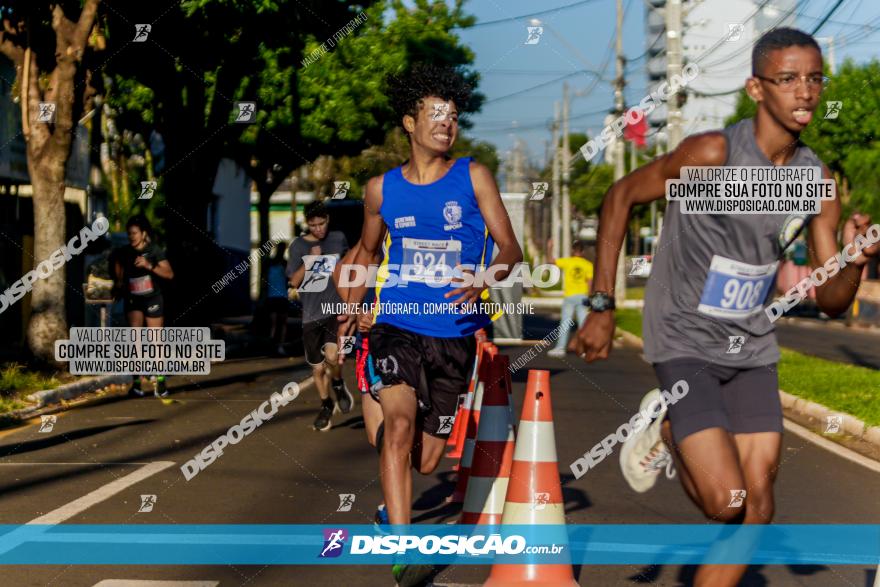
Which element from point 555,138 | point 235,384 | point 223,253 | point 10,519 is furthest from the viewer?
point 555,138

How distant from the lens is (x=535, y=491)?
5578mm

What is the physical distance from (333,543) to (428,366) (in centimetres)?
125

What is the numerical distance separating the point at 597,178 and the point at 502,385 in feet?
357

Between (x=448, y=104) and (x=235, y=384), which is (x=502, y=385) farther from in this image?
(x=235, y=384)

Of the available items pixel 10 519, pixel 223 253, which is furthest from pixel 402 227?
pixel 223 253

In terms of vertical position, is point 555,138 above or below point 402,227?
above

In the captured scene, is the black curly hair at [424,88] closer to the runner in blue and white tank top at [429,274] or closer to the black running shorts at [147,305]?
the runner in blue and white tank top at [429,274]

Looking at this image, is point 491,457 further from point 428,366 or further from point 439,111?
point 439,111

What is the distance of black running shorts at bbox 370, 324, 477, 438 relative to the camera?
5711mm

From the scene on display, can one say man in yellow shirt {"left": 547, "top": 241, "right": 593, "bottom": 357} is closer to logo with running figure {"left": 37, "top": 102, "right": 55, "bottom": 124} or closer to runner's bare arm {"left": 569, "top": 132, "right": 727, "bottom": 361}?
logo with running figure {"left": 37, "top": 102, "right": 55, "bottom": 124}

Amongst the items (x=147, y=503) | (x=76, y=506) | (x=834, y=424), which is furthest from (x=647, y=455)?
(x=834, y=424)

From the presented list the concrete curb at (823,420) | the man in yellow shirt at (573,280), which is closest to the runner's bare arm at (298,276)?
the concrete curb at (823,420)

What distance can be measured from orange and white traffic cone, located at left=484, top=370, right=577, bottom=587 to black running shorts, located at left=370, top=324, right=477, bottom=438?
35cm

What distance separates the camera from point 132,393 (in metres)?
14.2
